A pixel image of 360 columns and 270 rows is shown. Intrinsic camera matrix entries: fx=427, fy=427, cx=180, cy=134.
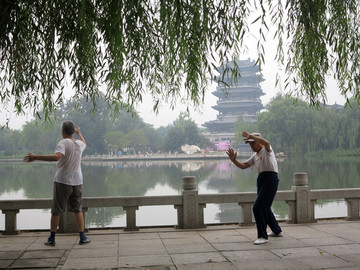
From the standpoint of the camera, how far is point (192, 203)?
218 inches

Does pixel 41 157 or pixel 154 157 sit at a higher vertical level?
pixel 41 157

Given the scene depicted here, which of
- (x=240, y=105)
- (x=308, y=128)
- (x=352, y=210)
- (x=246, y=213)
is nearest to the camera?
(x=246, y=213)

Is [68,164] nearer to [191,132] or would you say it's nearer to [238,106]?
[191,132]

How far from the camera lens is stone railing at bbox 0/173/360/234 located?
208 inches

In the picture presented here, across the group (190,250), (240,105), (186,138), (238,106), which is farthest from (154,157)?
(190,250)

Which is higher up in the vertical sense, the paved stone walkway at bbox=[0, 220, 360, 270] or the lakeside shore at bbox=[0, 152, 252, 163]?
the lakeside shore at bbox=[0, 152, 252, 163]

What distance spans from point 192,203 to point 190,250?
1.24m

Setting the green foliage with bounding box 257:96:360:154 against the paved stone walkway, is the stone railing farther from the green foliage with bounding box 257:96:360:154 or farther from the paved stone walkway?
the green foliage with bounding box 257:96:360:154

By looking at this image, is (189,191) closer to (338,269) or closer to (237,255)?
(237,255)

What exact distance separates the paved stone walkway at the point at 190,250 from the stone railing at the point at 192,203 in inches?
7.4

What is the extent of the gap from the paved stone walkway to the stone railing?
19cm

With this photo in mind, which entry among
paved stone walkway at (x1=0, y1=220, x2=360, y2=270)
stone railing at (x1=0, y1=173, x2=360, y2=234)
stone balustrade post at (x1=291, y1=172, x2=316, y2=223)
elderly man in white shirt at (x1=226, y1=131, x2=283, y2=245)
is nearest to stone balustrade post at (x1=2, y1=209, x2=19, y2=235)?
stone railing at (x1=0, y1=173, x2=360, y2=234)

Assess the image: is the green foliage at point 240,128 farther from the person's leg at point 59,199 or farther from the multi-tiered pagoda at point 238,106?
the person's leg at point 59,199

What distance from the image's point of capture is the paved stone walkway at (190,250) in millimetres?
3756
